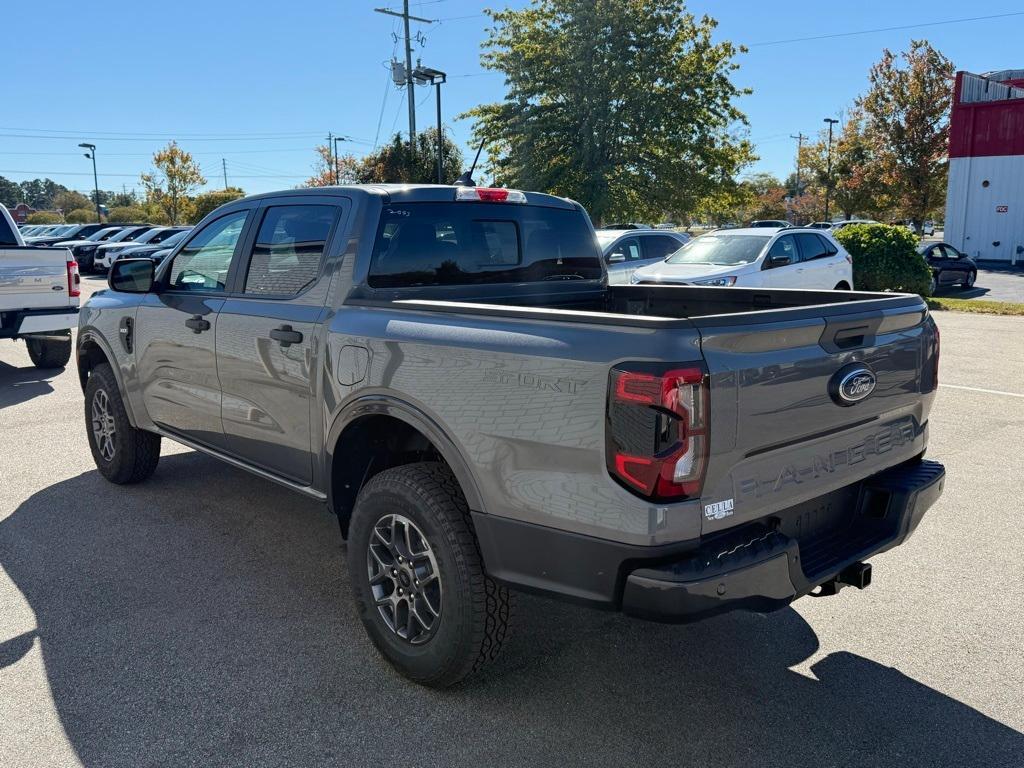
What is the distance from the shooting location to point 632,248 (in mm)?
15406

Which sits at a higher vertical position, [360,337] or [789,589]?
[360,337]

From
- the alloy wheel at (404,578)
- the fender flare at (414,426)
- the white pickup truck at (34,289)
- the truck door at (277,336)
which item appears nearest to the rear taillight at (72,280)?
the white pickup truck at (34,289)

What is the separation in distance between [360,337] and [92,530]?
8.34ft

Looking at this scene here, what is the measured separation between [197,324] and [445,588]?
2.38 metres

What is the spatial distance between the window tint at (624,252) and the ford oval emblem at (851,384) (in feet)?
38.6

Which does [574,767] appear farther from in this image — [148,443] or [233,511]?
[148,443]

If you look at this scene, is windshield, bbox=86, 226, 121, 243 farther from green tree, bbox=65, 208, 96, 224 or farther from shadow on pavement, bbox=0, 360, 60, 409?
green tree, bbox=65, 208, 96, 224

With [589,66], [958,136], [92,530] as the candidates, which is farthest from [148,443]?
[958,136]

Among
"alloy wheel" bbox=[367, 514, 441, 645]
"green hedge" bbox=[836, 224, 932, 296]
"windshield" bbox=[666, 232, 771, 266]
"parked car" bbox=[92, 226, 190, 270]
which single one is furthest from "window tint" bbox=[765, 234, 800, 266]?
"parked car" bbox=[92, 226, 190, 270]

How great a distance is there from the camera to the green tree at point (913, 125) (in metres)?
37.7

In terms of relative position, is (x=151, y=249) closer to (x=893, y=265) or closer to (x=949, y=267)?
(x=893, y=265)

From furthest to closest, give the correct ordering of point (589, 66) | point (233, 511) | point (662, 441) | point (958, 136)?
point (958, 136) < point (589, 66) < point (233, 511) < point (662, 441)

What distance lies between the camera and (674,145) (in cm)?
3192

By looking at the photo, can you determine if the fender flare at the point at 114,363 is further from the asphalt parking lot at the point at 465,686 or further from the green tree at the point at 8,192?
the green tree at the point at 8,192
